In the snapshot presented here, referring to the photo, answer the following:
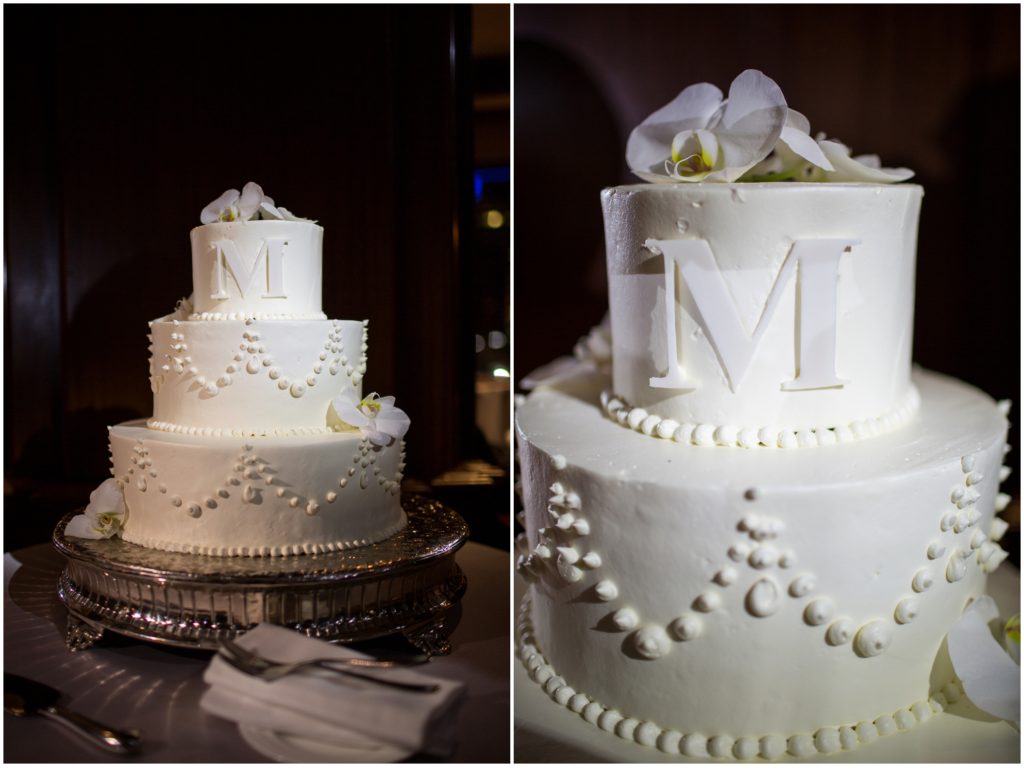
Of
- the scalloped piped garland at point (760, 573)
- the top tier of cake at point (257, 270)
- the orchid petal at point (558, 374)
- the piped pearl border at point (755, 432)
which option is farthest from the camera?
the orchid petal at point (558, 374)

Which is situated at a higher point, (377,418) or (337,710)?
(377,418)

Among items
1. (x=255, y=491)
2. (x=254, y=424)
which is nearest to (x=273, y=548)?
(x=255, y=491)

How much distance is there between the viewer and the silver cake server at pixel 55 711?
97 centimetres

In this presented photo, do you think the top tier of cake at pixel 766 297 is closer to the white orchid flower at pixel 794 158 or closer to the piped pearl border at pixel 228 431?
the white orchid flower at pixel 794 158

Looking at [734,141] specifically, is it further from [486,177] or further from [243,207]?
[243,207]

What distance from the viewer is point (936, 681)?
106 cm

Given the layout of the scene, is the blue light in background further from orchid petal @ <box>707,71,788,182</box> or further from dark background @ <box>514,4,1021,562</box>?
dark background @ <box>514,4,1021,562</box>

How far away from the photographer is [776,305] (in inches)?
39.3

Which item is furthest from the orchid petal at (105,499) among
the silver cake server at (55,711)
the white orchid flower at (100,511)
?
the silver cake server at (55,711)

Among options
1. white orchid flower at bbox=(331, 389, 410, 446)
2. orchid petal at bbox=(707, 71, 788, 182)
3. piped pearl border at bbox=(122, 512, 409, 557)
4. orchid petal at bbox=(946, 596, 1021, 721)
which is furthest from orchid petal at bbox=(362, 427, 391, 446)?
orchid petal at bbox=(946, 596, 1021, 721)

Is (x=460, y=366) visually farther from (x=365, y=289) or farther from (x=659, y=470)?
(x=659, y=470)

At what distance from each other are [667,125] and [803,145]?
190 millimetres

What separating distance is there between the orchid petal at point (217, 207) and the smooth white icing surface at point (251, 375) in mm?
148

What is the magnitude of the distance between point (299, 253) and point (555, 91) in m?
0.88
